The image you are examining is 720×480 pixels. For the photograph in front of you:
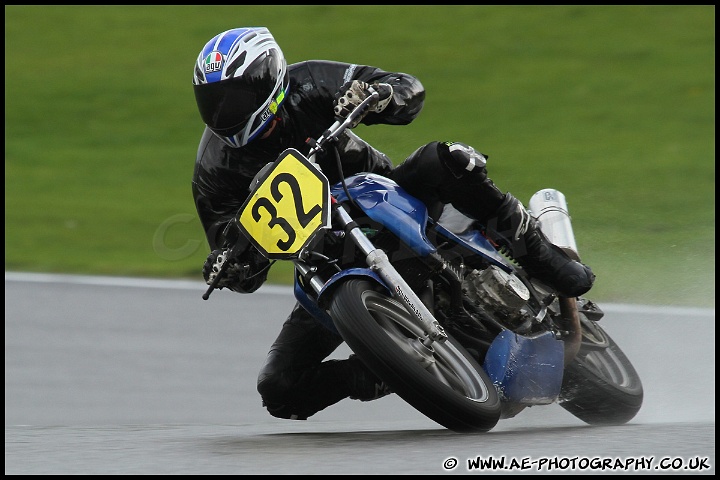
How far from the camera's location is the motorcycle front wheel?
3.73 meters

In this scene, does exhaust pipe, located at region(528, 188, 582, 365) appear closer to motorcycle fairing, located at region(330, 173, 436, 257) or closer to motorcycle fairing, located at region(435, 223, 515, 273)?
motorcycle fairing, located at region(435, 223, 515, 273)

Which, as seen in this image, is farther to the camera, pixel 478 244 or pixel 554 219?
pixel 554 219

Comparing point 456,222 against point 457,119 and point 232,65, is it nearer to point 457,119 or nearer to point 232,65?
point 232,65

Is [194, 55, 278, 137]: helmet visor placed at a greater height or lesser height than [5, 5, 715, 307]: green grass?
greater

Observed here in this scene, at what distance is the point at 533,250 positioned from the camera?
4.59 meters

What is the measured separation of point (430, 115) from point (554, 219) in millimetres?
6909

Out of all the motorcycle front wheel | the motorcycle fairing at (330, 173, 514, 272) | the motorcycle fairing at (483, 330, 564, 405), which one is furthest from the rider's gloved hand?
the motorcycle fairing at (483, 330, 564, 405)

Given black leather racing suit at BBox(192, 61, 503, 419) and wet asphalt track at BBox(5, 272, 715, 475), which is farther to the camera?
black leather racing suit at BBox(192, 61, 503, 419)

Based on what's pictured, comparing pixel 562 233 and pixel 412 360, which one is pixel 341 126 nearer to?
pixel 412 360

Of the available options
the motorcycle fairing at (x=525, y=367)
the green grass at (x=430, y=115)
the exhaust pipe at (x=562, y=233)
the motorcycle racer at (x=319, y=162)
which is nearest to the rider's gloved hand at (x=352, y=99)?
the motorcycle racer at (x=319, y=162)

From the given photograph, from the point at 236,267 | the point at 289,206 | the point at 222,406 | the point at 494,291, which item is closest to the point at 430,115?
the point at 222,406

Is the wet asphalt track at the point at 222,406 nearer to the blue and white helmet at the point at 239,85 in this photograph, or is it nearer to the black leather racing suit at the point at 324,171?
the black leather racing suit at the point at 324,171

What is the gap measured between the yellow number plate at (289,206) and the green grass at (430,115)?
3042mm

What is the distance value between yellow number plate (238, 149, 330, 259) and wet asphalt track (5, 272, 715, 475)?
2.30 feet
